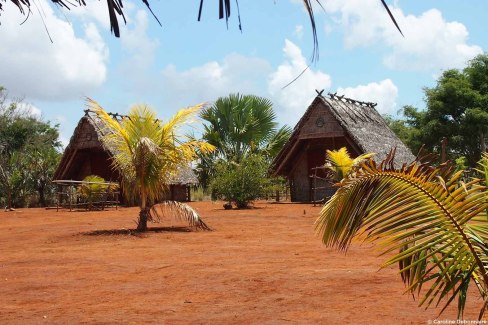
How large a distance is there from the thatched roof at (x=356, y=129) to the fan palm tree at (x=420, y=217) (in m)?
18.0

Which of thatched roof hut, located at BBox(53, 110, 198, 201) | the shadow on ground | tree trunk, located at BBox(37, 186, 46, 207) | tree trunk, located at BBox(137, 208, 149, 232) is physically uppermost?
thatched roof hut, located at BBox(53, 110, 198, 201)

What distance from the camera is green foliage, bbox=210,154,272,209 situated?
19.7m

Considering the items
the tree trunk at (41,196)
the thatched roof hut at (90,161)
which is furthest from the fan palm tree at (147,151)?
the tree trunk at (41,196)

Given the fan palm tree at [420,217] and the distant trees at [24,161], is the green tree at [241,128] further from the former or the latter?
the fan palm tree at [420,217]

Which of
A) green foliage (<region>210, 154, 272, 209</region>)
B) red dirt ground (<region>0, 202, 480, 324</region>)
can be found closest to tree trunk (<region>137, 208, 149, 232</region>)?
red dirt ground (<region>0, 202, 480, 324</region>)

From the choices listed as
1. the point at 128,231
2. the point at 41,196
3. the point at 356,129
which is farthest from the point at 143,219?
the point at 41,196

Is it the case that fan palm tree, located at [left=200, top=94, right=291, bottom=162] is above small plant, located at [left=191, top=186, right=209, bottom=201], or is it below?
above

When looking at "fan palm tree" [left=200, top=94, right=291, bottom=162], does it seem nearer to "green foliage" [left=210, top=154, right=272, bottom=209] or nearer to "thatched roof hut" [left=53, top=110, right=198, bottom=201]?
"thatched roof hut" [left=53, top=110, right=198, bottom=201]

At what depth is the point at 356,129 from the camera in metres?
22.3

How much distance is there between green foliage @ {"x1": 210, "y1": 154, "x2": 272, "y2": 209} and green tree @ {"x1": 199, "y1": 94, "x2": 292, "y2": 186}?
7.78 m

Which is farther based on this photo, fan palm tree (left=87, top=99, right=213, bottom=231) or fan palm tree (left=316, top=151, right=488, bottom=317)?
fan palm tree (left=87, top=99, right=213, bottom=231)

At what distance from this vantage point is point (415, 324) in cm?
434

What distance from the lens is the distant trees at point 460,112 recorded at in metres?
27.2

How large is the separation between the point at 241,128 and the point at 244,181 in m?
8.32
